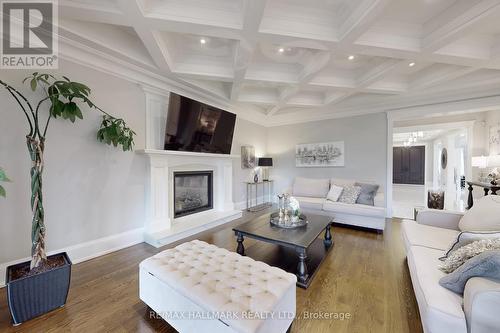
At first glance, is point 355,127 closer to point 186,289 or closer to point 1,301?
point 186,289

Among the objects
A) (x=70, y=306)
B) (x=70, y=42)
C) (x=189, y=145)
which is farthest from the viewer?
(x=189, y=145)

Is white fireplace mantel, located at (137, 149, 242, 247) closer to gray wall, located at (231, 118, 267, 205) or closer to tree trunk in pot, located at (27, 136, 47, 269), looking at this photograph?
gray wall, located at (231, 118, 267, 205)

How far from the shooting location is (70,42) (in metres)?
2.33

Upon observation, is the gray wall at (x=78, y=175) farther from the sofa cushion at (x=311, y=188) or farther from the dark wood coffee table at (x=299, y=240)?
the sofa cushion at (x=311, y=188)

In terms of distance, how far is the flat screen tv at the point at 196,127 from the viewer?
3270 millimetres

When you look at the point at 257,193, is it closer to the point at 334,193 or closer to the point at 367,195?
the point at 334,193

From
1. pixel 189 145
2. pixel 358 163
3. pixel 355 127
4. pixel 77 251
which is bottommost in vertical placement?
pixel 77 251

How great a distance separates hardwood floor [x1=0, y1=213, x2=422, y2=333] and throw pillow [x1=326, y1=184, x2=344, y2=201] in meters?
1.43

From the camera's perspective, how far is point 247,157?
547 cm

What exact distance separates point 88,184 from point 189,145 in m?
1.58

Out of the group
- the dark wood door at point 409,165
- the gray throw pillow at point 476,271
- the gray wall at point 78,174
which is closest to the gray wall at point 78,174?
the gray wall at point 78,174

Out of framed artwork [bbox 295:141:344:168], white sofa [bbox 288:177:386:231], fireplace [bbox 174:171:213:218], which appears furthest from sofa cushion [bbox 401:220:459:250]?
fireplace [bbox 174:171:213:218]

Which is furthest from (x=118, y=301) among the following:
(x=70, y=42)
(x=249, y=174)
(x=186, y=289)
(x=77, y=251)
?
(x=249, y=174)

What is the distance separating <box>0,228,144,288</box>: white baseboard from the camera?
2453 mm
